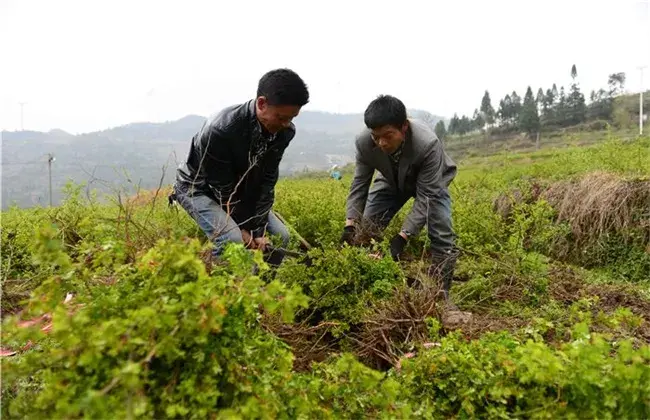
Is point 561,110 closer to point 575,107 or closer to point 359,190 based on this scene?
point 575,107

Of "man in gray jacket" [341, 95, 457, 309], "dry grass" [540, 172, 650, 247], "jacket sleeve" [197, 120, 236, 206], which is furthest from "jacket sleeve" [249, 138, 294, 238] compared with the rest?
"dry grass" [540, 172, 650, 247]

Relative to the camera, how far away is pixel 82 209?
5.31 metres

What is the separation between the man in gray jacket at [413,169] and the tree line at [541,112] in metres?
50.0

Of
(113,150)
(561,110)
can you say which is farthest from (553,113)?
(113,150)

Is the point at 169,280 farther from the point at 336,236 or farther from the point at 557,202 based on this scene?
the point at 557,202

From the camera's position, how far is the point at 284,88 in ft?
9.18

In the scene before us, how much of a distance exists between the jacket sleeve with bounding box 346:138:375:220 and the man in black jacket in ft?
2.90

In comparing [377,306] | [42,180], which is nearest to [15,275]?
[377,306]

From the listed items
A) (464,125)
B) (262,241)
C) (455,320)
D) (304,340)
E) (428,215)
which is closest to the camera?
(304,340)

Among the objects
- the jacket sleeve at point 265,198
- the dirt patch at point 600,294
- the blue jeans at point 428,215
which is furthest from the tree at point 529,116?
the jacket sleeve at point 265,198

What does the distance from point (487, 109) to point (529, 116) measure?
1074cm

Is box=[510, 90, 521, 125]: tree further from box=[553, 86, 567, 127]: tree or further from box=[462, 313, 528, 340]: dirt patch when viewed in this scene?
box=[462, 313, 528, 340]: dirt patch

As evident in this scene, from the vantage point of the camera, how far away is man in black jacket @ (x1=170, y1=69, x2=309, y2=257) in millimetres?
2842

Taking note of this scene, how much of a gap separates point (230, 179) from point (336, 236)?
78.4 inches
